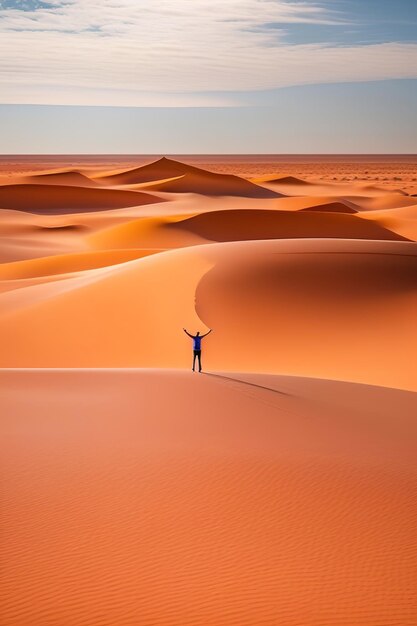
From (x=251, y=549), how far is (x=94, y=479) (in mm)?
1831

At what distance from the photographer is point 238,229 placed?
4331 centimetres

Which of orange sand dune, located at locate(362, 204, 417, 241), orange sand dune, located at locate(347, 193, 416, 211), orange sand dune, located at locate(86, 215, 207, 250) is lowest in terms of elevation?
orange sand dune, located at locate(86, 215, 207, 250)

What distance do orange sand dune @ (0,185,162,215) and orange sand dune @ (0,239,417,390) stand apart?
45.0 m

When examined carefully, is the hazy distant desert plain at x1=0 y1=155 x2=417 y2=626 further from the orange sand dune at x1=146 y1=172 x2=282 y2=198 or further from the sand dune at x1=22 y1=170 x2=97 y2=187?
the sand dune at x1=22 y1=170 x2=97 y2=187

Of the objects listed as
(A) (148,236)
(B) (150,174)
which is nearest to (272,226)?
(A) (148,236)

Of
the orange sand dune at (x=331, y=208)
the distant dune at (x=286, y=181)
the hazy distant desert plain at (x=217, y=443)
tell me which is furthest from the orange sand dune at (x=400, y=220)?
the distant dune at (x=286, y=181)

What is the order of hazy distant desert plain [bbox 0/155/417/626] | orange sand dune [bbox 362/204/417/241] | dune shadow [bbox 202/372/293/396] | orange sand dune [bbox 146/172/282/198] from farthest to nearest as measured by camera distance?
orange sand dune [bbox 146/172/282/198], orange sand dune [bbox 362/204/417/241], dune shadow [bbox 202/372/293/396], hazy distant desert plain [bbox 0/155/417/626]

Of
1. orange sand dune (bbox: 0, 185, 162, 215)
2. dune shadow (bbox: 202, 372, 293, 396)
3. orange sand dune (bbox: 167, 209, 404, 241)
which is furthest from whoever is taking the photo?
orange sand dune (bbox: 0, 185, 162, 215)

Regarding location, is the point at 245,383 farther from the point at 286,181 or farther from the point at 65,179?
the point at 286,181

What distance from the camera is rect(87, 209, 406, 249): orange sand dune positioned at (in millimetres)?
42312

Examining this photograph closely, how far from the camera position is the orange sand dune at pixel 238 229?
4231cm

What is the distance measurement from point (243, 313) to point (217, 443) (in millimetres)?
10281

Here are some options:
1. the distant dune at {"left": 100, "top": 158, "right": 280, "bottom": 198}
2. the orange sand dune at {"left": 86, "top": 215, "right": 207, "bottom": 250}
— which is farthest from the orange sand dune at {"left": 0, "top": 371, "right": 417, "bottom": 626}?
the distant dune at {"left": 100, "top": 158, "right": 280, "bottom": 198}

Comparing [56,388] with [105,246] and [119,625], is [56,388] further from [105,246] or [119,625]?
[105,246]
